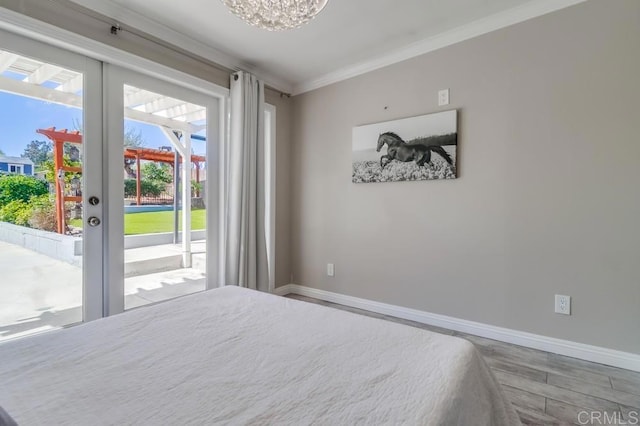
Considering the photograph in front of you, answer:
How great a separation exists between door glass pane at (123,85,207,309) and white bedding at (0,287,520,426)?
4.34ft

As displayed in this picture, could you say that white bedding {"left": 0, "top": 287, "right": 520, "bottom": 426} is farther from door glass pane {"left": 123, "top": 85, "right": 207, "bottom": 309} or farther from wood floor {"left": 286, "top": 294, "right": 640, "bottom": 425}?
door glass pane {"left": 123, "top": 85, "right": 207, "bottom": 309}

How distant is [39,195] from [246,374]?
199 centimetres

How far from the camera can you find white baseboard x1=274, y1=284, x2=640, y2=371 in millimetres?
2014

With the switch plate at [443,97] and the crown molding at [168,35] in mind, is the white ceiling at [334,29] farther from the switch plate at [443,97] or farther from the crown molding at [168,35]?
the switch plate at [443,97]

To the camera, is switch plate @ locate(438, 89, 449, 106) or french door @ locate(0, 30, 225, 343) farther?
switch plate @ locate(438, 89, 449, 106)

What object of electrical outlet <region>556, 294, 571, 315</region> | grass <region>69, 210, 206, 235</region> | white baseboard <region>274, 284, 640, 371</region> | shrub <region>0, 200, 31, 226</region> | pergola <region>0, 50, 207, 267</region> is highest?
pergola <region>0, 50, 207, 267</region>

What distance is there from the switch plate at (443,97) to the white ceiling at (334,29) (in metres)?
0.40

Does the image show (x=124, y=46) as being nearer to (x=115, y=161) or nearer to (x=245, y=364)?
(x=115, y=161)

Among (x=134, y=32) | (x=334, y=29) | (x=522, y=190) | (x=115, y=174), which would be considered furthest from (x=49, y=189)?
(x=522, y=190)

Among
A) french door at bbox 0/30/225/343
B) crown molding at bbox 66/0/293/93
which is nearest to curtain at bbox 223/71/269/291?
crown molding at bbox 66/0/293/93

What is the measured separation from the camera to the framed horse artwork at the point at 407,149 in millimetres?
2588

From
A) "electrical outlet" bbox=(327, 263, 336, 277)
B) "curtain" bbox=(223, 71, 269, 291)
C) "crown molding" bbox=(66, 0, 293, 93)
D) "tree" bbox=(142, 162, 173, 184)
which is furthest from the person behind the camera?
"electrical outlet" bbox=(327, 263, 336, 277)

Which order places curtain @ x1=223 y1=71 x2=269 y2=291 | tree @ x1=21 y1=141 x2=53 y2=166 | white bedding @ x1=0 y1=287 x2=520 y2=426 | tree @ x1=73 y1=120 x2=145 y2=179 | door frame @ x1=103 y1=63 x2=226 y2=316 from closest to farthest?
1. white bedding @ x1=0 y1=287 x2=520 y2=426
2. tree @ x1=21 y1=141 x2=53 y2=166
3. door frame @ x1=103 y1=63 x2=226 y2=316
4. tree @ x1=73 y1=120 x2=145 y2=179
5. curtain @ x1=223 y1=71 x2=269 y2=291

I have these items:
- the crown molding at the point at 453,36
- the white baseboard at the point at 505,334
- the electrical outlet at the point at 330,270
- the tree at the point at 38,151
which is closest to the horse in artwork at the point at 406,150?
the crown molding at the point at 453,36
